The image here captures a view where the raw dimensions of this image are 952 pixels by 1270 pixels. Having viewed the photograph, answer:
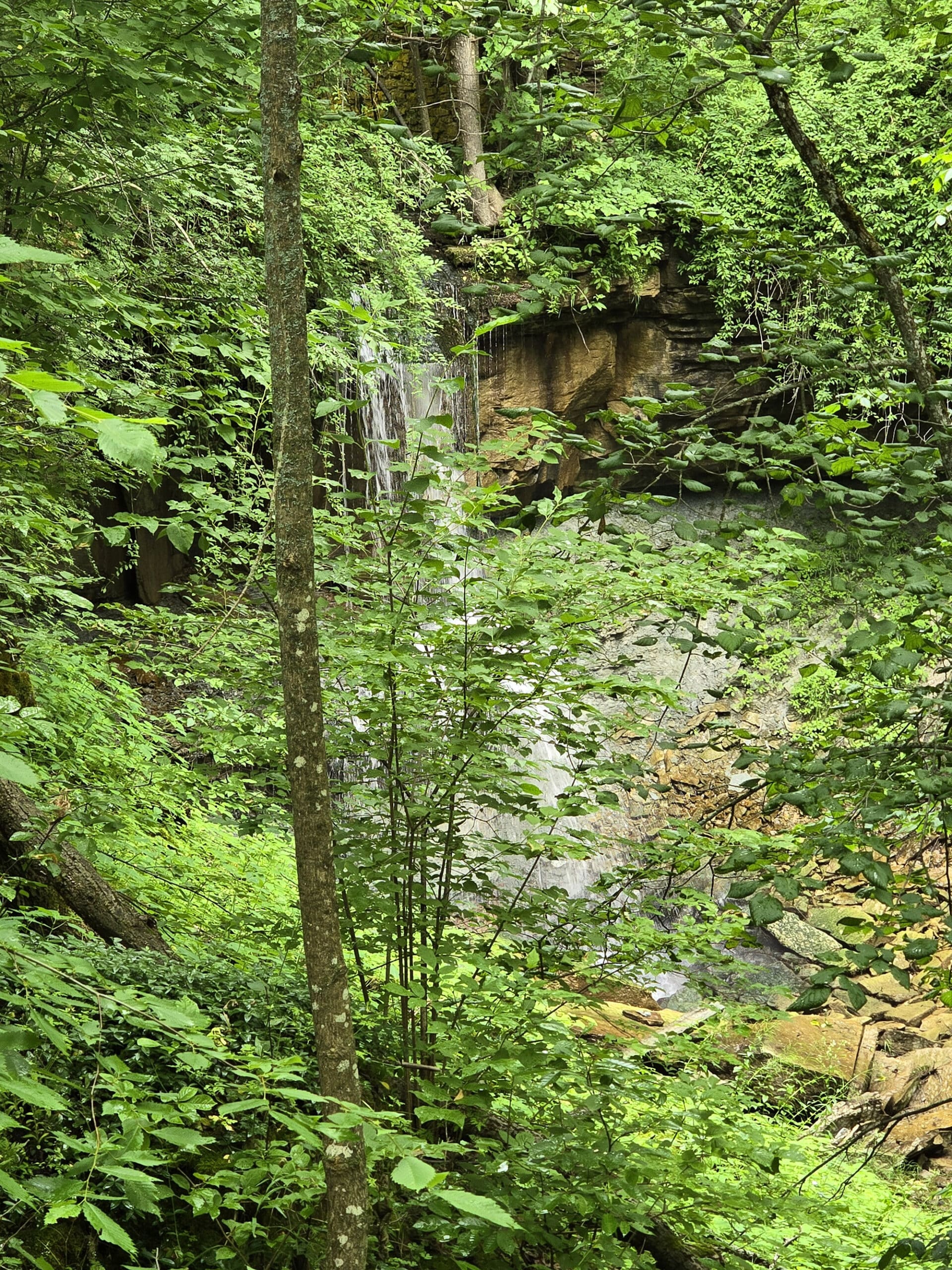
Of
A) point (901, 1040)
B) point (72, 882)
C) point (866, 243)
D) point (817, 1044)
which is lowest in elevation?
point (817, 1044)

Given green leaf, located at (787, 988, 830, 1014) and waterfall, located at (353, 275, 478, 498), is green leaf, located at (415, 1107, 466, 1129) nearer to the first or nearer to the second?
green leaf, located at (787, 988, 830, 1014)

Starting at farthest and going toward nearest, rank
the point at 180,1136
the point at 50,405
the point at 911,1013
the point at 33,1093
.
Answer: the point at 911,1013 → the point at 180,1136 → the point at 33,1093 → the point at 50,405

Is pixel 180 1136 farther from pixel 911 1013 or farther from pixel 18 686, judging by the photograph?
pixel 911 1013

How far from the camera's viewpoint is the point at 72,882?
318cm

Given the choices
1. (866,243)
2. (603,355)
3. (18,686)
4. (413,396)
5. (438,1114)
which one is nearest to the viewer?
(438,1114)

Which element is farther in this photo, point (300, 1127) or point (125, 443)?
point (300, 1127)

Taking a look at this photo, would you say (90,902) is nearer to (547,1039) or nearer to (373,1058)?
(373,1058)

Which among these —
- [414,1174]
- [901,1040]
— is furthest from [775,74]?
[901,1040]

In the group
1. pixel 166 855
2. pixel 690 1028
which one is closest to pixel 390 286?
pixel 166 855

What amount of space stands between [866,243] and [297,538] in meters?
1.47

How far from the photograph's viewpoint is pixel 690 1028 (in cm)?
322

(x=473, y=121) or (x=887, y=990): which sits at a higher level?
(x=473, y=121)

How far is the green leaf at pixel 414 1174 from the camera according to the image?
112 centimetres

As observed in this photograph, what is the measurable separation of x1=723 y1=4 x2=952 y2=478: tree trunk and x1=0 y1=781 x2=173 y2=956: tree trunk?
2682 millimetres
